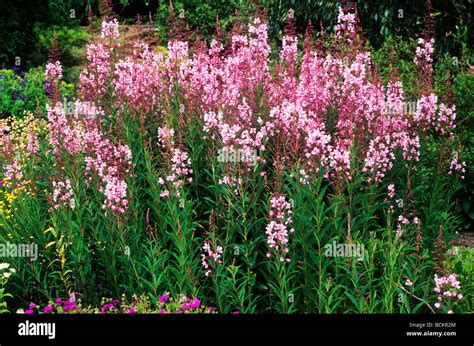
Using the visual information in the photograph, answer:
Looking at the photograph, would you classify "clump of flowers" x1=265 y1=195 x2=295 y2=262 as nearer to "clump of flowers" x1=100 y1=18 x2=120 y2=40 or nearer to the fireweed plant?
the fireweed plant

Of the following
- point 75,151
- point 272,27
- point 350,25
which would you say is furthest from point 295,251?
point 272,27

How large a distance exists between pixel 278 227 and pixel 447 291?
1332mm

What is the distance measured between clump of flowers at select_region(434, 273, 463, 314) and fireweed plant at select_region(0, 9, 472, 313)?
22 millimetres

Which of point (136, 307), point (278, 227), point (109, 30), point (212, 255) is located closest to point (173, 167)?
point (212, 255)

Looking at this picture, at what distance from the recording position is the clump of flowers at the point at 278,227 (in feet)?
17.1

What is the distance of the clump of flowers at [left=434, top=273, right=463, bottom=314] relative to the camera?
492 cm

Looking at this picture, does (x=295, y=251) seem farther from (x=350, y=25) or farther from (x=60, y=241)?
(x=350, y=25)

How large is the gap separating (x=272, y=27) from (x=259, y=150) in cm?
685

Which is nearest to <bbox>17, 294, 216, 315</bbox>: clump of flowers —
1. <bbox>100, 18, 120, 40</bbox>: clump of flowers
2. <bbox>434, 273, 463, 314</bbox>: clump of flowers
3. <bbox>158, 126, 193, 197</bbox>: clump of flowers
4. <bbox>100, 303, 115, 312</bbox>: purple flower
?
<bbox>100, 303, 115, 312</bbox>: purple flower

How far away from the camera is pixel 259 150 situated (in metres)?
6.03

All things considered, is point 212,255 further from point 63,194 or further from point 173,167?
point 63,194

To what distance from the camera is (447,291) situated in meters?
5.08

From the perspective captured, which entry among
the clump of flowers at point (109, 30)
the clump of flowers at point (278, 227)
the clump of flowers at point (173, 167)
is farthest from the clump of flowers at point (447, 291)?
the clump of flowers at point (109, 30)

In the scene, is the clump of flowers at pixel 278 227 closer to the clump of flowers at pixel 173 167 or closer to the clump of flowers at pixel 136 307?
the clump of flowers at pixel 136 307
